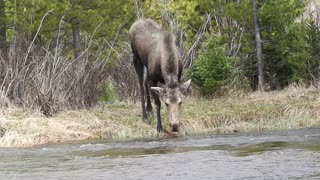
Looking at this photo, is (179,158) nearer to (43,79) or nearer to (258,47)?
(43,79)

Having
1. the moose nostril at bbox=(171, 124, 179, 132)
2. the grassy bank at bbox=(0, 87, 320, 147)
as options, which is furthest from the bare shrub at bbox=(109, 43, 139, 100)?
the moose nostril at bbox=(171, 124, 179, 132)

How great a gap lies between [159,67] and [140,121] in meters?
1.56

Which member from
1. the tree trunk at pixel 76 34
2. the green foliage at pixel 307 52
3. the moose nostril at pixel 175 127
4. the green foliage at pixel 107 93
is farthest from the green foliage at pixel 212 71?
the moose nostril at pixel 175 127

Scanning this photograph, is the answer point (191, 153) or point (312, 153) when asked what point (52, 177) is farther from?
point (312, 153)

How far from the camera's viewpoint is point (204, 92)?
17.2 m

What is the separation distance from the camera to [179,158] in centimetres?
846

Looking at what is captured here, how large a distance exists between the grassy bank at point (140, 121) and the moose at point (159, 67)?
0.65 meters

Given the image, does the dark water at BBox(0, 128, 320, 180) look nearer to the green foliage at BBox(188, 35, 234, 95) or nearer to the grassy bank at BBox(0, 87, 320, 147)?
the grassy bank at BBox(0, 87, 320, 147)

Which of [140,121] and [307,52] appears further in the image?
[307,52]

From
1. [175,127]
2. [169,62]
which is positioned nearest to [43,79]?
[169,62]

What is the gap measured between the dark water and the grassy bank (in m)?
1.09

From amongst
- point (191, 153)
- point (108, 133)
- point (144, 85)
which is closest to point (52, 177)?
point (191, 153)

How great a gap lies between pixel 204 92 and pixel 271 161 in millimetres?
9491

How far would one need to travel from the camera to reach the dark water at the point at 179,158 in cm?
714
